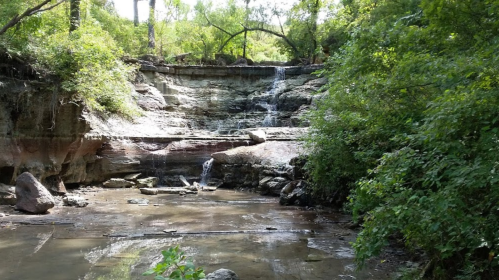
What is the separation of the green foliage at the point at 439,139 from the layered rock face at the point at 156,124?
916 cm

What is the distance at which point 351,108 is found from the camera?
8.02 metres

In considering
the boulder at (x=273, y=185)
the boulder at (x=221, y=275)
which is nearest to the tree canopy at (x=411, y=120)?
the boulder at (x=221, y=275)

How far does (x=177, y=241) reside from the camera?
21.8 feet

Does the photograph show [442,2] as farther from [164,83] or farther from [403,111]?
[164,83]

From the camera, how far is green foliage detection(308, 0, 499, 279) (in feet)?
10.1

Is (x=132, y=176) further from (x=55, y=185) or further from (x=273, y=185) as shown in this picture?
(x=273, y=185)

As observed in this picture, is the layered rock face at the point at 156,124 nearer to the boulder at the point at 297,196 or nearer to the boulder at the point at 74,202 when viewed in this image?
the boulder at the point at 74,202

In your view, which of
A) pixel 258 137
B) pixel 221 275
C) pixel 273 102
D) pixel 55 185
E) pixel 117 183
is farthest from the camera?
pixel 273 102

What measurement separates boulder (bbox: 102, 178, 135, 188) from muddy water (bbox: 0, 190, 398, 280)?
3.41 m

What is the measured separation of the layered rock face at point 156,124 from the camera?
10845mm

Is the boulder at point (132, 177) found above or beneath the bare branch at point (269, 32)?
beneath

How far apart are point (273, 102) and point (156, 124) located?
670 cm

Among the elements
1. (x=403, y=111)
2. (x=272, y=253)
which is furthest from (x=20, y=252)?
(x=403, y=111)

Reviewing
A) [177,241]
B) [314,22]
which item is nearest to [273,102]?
[314,22]
